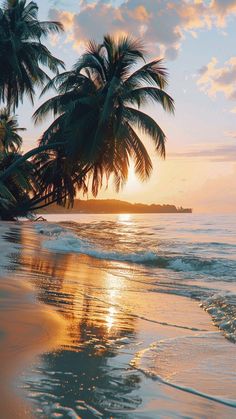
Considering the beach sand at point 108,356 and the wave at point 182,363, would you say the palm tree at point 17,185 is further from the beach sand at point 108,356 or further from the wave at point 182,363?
the wave at point 182,363

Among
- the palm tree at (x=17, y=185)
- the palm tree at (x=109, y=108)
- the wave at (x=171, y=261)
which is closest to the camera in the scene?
the wave at (x=171, y=261)

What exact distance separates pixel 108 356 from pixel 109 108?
54.8 feet

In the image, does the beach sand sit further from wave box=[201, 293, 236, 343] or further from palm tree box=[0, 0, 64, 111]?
palm tree box=[0, 0, 64, 111]

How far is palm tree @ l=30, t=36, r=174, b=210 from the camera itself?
19.4 meters

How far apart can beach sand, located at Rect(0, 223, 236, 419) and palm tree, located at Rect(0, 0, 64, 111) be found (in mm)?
19223

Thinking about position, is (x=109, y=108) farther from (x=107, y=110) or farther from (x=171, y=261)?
(x=171, y=261)

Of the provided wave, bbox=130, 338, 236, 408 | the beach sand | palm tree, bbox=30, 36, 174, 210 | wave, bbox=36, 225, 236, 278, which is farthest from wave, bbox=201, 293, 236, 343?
palm tree, bbox=30, 36, 174, 210

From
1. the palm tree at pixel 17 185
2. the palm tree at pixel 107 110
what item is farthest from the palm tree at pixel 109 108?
the palm tree at pixel 17 185

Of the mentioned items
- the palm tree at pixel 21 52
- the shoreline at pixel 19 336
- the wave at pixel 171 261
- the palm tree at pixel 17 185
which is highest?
the palm tree at pixel 21 52

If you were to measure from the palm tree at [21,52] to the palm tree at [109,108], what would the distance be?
7.20ft

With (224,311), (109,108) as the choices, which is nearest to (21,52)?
(109,108)

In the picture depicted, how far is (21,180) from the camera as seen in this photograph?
26016mm

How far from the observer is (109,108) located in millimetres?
18859

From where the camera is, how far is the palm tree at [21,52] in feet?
72.5
